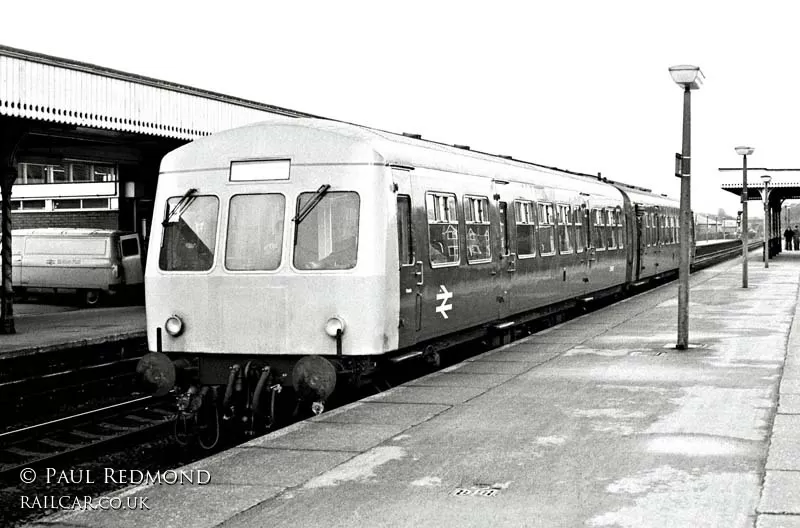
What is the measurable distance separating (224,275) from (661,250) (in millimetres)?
20834

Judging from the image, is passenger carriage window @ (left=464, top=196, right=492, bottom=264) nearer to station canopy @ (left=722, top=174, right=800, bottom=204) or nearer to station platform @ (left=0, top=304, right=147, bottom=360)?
station platform @ (left=0, top=304, right=147, bottom=360)

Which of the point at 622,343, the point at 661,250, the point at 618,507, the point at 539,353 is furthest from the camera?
the point at 661,250

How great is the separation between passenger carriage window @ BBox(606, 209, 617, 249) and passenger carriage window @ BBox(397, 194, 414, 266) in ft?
36.7

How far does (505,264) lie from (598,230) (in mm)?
6956

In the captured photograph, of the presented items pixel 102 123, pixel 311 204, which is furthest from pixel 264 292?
pixel 102 123

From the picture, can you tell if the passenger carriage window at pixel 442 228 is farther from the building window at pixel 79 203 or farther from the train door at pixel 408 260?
the building window at pixel 79 203

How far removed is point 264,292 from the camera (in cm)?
962

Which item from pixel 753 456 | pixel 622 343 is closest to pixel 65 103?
pixel 622 343

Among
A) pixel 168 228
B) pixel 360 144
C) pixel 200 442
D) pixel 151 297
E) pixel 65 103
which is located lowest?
pixel 200 442

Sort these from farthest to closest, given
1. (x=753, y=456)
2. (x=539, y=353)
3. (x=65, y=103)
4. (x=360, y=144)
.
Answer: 1. (x=65, y=103)
2. (x=539, y=353)
3. (x=360, y=144)
4. (x=753, y=456)

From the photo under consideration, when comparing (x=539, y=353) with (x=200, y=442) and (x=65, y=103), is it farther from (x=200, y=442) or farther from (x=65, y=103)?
(x=65, y=103)

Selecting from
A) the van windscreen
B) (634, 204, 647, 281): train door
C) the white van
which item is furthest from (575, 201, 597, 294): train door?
the van windscreen

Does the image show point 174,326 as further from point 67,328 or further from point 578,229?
point 67,328

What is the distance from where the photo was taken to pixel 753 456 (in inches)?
280
